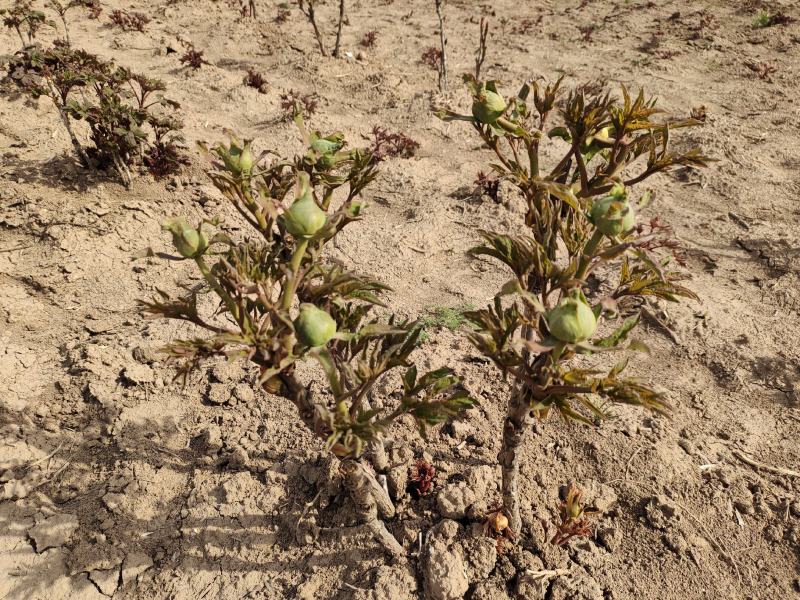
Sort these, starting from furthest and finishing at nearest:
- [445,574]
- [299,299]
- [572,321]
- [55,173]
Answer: [55,173] → [445,574] → [299,299] → [572,321]

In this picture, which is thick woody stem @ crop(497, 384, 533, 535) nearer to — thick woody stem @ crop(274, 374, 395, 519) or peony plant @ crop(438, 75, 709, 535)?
peony plant @ crop(438, 75, 709, 535)

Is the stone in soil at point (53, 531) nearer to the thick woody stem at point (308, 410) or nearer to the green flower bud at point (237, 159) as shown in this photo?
the thick woody stem at point (308, 410)

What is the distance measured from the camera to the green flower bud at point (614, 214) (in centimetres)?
143

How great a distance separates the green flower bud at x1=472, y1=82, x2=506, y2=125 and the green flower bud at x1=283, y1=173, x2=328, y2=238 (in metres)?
0.70

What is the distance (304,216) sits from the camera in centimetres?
147

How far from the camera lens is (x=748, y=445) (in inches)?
120

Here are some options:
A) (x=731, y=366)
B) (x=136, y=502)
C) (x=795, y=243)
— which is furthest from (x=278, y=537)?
(x=795, y=243)

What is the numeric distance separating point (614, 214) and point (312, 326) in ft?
2.89

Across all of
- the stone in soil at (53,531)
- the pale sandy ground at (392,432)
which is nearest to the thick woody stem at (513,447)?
the pale sandy ground at (392,432)

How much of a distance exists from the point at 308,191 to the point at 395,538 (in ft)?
5.88

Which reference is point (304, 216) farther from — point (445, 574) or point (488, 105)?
point (445, 574)

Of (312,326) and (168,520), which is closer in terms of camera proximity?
(312,326)

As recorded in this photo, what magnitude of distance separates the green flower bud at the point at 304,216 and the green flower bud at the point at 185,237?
0.29 meters

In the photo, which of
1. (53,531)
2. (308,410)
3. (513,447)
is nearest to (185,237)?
(308,410)
